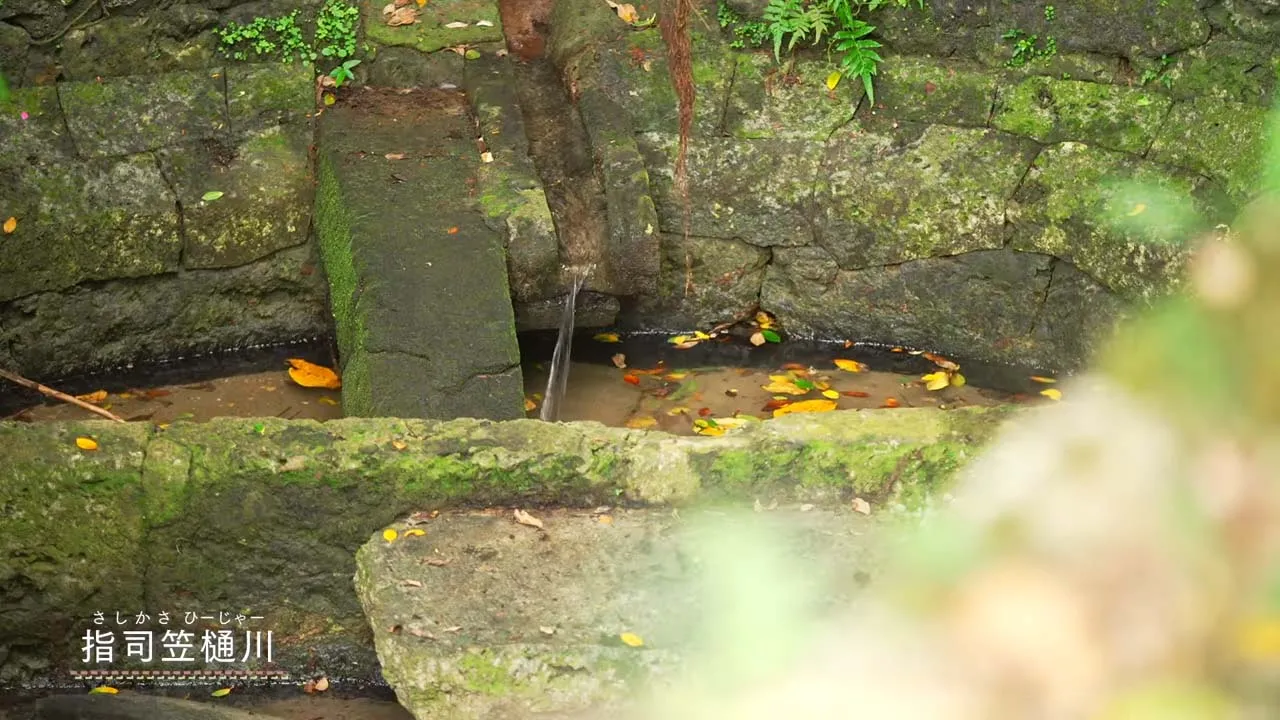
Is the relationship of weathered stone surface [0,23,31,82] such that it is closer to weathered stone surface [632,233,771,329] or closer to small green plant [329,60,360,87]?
small green plant [329,60,360,87]

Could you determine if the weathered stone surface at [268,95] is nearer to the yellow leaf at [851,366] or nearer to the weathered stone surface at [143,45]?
the weathered stone surface at [143,45]

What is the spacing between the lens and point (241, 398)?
17.0ft

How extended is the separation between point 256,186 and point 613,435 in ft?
7.88

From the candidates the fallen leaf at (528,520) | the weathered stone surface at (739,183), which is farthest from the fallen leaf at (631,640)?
the weathered stone surface at (739,183)

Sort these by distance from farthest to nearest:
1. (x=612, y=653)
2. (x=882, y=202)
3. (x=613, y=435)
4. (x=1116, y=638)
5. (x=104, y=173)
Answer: (x=882, y=202) → (x=104, y=173) → (x=613, y=435) → (x=612, y=653) → (x=1116, y=638)

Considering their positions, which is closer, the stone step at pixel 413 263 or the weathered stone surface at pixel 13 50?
the stone step at pixel 413 263

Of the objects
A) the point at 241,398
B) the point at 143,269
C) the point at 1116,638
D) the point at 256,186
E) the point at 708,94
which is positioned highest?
the point at 1116,638

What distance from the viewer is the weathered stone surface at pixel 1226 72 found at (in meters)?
5.08

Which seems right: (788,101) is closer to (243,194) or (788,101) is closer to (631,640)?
(243,194)

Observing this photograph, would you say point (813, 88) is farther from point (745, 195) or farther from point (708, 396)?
point (708, 396)

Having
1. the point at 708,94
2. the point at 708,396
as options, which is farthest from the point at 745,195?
the point at 708,396

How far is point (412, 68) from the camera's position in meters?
5.70

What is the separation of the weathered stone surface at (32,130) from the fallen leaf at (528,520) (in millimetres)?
2732

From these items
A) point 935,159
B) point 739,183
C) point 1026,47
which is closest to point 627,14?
point 739,183
